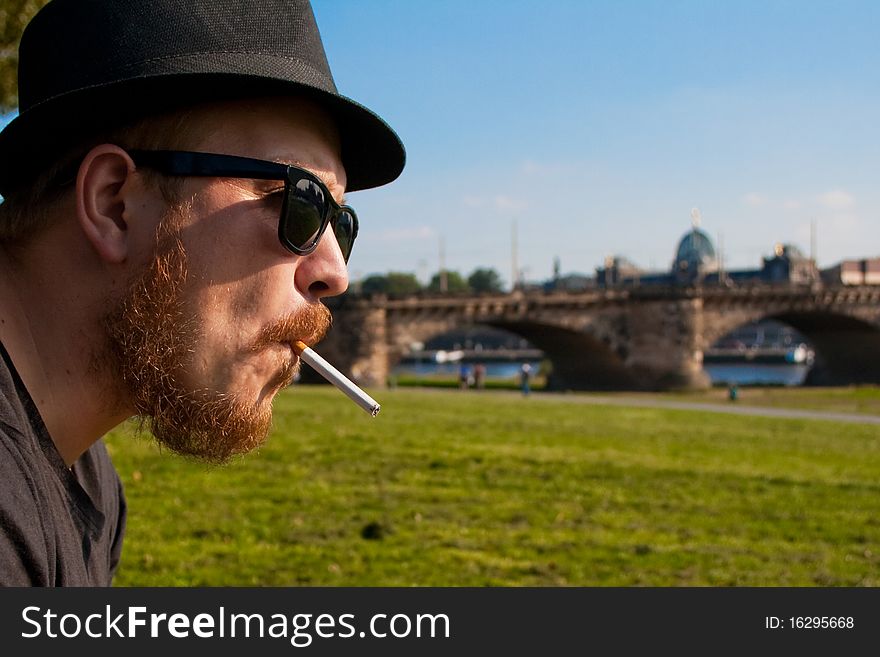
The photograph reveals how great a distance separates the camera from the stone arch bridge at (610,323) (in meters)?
45.8

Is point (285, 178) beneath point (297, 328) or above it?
above

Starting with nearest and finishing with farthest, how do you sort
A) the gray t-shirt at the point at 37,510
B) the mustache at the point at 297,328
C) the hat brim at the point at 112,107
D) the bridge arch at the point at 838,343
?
the gray t-shirt at the point at 37,510
the hat brim at the point at 112,107
the mustache at the point at 297,328
the bridge arch at the point at 838,343

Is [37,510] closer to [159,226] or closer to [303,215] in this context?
[159,226]

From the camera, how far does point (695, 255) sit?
112 meters

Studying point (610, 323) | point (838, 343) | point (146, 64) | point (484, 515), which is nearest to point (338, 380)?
point (146, 64)

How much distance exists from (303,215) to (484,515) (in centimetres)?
584

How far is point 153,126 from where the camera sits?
160 cm

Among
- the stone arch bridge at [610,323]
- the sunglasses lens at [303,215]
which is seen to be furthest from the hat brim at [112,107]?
the stone arch bridge at [610,323]

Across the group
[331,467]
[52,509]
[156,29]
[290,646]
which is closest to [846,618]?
[290,646]

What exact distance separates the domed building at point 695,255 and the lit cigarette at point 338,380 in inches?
4252

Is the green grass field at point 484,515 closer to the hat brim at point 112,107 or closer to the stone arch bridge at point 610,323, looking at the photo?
the hat brim at point 112,107

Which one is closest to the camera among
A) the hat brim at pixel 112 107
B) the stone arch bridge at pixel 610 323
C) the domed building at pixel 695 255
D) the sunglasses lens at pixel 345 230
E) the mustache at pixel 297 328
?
the hat brim at pixel 112 107

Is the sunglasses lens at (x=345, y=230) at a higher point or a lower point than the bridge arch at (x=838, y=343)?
lower

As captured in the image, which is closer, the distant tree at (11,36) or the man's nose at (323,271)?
the man's nose at (323,271)
